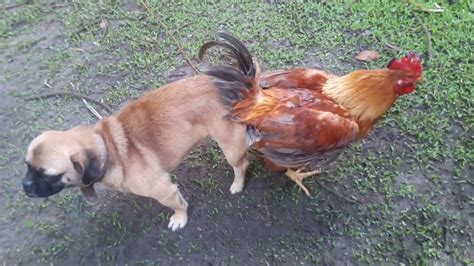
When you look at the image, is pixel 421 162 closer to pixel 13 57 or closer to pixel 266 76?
pixel 266 76

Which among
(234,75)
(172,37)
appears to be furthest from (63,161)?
(172,37)

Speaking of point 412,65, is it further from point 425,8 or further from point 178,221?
point 178,221

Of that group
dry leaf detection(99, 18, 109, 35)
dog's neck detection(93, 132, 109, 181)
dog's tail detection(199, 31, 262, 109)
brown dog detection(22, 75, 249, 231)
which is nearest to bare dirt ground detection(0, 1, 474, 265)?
dry leaf detection(99, 18, 109, 35)

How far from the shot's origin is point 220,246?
3.27 metres

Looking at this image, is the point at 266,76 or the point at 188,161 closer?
the point at 266,76

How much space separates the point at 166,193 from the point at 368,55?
7.21 ft

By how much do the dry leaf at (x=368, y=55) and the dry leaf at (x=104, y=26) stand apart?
7.81ft

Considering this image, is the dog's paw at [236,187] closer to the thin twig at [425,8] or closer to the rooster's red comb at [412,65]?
the rooster's red comb at [412,65]

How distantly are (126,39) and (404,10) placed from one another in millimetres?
2631

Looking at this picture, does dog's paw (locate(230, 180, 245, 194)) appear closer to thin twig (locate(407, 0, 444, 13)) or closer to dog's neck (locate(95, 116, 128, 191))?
dog's neck (locate(95, 116, 128, 191))

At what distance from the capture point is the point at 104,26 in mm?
4578

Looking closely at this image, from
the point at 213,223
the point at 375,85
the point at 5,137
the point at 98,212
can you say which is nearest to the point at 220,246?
the point at 213,223

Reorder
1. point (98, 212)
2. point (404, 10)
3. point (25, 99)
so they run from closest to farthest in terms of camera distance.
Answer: point (98, 212)
point (25, 99)
point (404, 10)

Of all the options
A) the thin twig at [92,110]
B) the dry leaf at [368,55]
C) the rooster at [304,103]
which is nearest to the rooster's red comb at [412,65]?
the rooster at [304,103]
